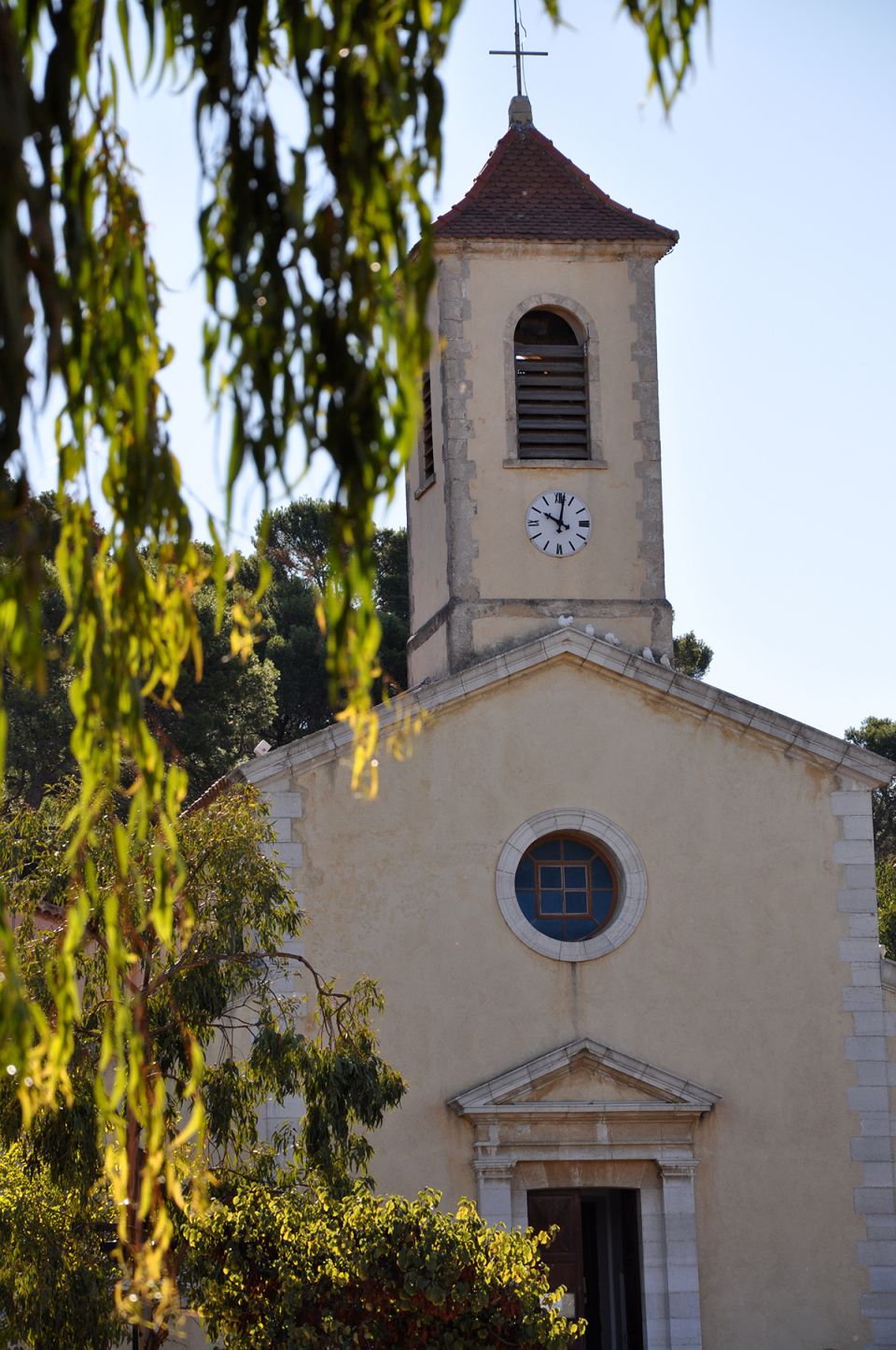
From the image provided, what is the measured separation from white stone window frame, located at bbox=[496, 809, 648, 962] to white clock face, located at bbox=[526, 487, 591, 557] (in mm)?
2884

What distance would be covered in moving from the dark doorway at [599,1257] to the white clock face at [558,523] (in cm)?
575

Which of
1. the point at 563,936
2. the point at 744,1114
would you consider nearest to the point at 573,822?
the point at 563,936

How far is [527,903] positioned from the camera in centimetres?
1745

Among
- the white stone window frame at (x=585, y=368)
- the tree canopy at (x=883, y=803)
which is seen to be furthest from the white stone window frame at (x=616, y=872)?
the tree canopy at (x=883, y=803)

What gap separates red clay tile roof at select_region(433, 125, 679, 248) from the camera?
20.0 meters

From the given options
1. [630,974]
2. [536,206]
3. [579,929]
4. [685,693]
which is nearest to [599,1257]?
[630,974]

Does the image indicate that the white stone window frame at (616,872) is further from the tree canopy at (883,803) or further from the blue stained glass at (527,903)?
the tree canopy at (883,803)

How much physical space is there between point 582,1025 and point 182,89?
13.7m

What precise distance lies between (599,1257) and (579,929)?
110 inches

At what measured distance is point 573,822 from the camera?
1755 centimetres

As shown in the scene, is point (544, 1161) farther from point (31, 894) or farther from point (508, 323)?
point (508, 323)

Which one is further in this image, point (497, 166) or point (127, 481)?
point (497, 166)

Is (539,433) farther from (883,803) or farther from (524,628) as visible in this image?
(883,803)

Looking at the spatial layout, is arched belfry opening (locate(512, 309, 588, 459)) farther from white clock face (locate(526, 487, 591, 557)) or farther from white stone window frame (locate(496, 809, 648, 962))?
white stone window frame (locate(496, 809, 648, 962))
